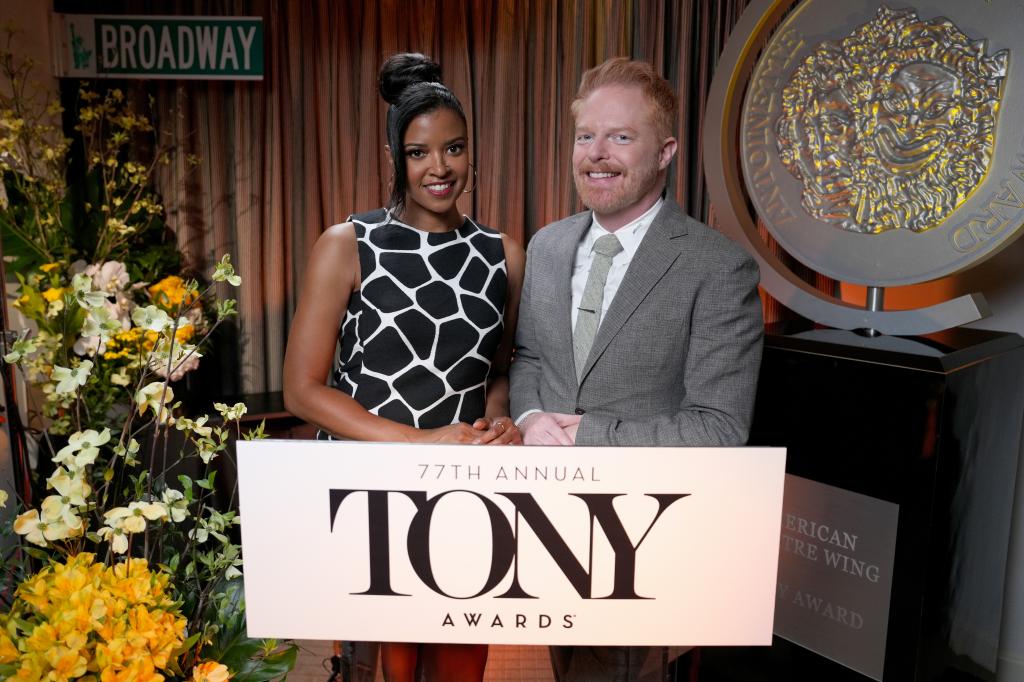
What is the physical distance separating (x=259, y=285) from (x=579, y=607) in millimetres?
2508

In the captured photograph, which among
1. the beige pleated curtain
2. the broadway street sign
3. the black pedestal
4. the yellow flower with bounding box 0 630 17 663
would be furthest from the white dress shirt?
the broadway street sign

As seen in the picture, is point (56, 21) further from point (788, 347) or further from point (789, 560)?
point (789, 560)

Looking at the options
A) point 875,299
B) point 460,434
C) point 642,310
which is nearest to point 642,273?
point 642,310

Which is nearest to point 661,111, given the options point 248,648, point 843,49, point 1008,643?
point 843,49

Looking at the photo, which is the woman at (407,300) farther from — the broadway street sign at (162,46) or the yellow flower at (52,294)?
the broadway street sign at (162,46)

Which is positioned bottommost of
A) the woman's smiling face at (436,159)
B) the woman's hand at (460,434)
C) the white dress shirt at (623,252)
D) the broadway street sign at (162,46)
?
the woman's hand at (460,434)

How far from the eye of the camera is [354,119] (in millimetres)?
2859

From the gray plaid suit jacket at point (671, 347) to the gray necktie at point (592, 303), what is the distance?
2 centimetres

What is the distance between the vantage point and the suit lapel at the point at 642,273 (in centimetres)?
138

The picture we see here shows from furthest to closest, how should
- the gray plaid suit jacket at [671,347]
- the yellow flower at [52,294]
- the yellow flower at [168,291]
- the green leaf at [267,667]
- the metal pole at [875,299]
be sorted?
the yellow flower at [168,291] < the yellow flower at [52,294] < the metal pole at [875,299] < the gray plaid suit jacket at [671,347] < the green leaf at [267,667]

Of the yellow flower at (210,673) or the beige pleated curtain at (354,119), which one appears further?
the beige pleated curtain at (354,119)

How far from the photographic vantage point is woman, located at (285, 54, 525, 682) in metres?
1.41

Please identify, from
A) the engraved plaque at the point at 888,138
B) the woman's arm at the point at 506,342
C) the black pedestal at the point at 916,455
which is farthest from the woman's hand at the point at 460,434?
the engraved plaque at the point at 888,138

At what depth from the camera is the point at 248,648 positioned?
0.83 m
